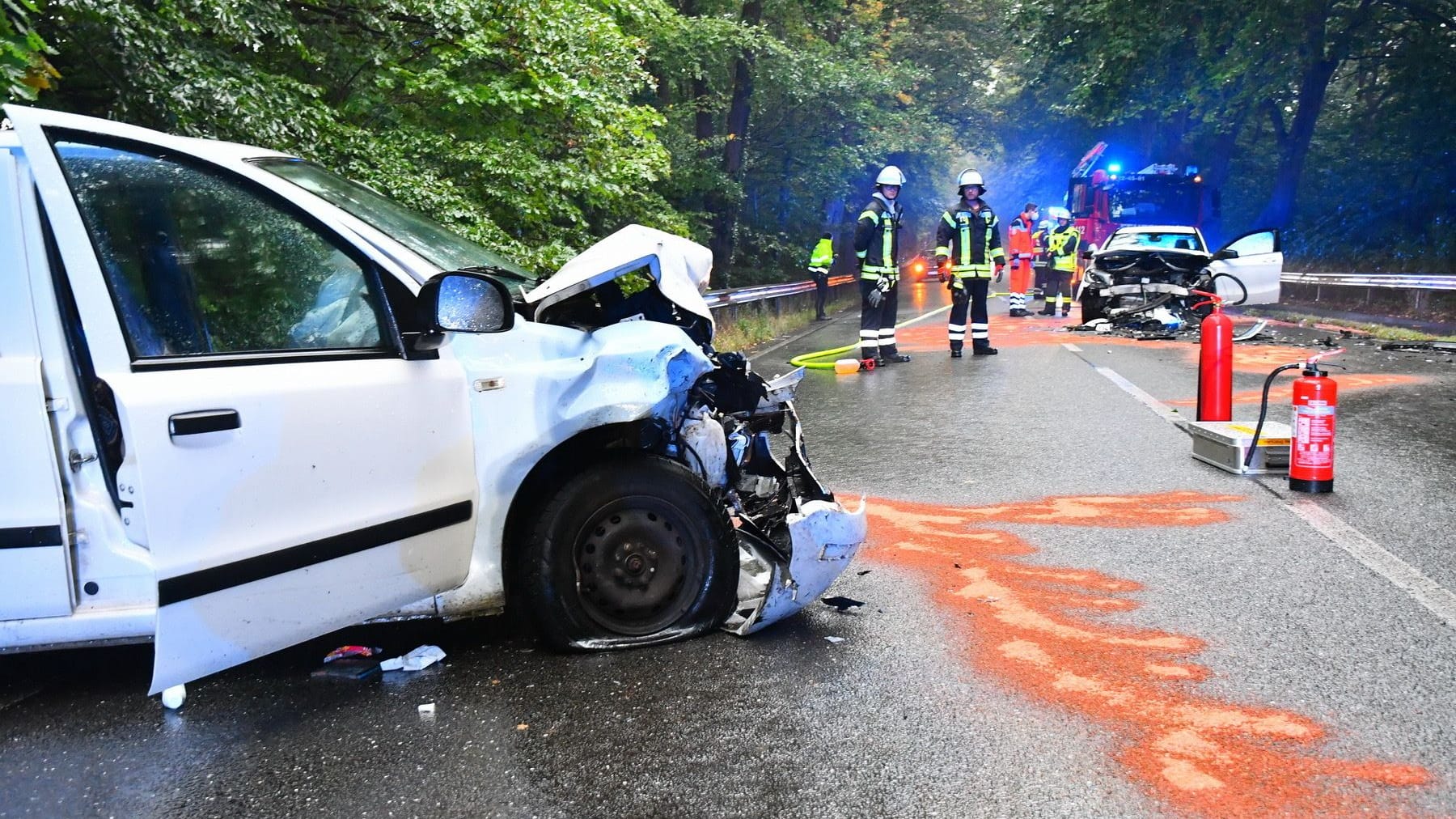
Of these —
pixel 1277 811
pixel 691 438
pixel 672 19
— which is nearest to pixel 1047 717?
pixel 1277 811

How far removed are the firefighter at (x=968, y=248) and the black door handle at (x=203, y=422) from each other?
11.7 meters

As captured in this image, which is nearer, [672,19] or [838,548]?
[838,548]

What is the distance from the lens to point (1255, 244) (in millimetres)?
17531

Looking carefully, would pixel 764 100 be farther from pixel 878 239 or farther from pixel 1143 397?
pixel 1143 397

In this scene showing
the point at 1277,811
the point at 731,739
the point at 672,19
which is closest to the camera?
the point at 1277,811

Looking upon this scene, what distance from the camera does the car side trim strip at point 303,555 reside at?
323 cm

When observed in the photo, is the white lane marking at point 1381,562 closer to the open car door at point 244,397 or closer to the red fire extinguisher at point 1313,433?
the red fire extinguisher at point 1313,433

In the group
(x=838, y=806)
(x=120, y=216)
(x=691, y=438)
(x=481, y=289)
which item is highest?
(x=120, y=216)

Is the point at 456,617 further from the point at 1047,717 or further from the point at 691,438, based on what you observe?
the point at 1047,717

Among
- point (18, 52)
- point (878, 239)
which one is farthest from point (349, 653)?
point (878, 239)

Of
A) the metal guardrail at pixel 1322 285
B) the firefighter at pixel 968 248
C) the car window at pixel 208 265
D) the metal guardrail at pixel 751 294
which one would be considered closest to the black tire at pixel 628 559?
the car window at pixel 208 265

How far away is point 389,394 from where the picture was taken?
12.0 ft

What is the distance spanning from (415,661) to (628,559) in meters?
0.82

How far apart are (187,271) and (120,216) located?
232 mm
